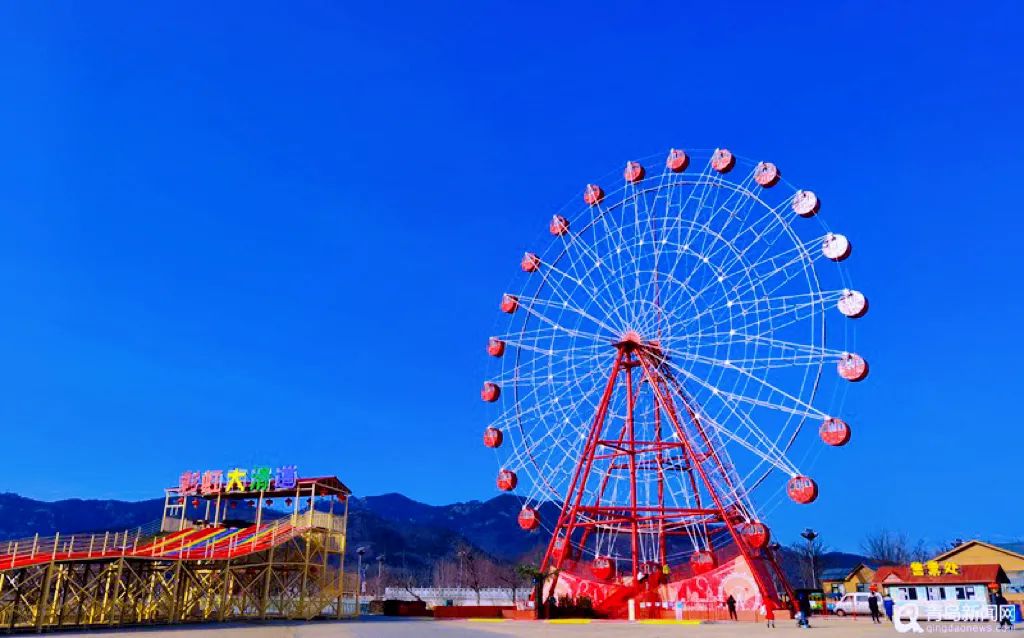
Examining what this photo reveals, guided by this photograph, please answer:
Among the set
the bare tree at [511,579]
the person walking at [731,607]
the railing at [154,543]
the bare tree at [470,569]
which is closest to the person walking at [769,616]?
the person walking at [731,607]

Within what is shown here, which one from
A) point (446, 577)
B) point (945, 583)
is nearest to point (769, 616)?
point (945, 583)

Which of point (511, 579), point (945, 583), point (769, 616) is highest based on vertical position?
point (945, 583)

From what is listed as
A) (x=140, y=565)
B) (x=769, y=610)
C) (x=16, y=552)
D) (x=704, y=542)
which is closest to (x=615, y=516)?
(x=704, y=542)

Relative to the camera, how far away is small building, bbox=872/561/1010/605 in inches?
2060

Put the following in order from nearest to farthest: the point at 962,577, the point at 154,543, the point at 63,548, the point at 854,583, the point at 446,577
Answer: the point at 63,548 → the point at 154,543 → the point at 962,577 → the point at 854,583 → the point at 446,577

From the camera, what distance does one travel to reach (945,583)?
2121 inches

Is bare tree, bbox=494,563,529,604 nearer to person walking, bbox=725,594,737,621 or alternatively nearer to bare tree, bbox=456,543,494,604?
bare tree, bbox=456,543,494,604

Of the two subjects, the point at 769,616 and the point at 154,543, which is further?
the point at 154,543

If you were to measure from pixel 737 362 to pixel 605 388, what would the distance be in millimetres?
8605

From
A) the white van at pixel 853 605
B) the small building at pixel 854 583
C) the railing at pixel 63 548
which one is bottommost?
the white van at pixel 853 605

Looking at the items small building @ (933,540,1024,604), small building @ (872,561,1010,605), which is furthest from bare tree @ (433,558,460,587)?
small building @ (872,561,1010,605)

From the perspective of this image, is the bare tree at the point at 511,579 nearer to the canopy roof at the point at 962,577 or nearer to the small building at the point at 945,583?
the canopy roof at the point at 962,577

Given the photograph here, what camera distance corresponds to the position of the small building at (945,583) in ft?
172

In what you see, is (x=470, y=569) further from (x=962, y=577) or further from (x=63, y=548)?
(x=63, y=548)
